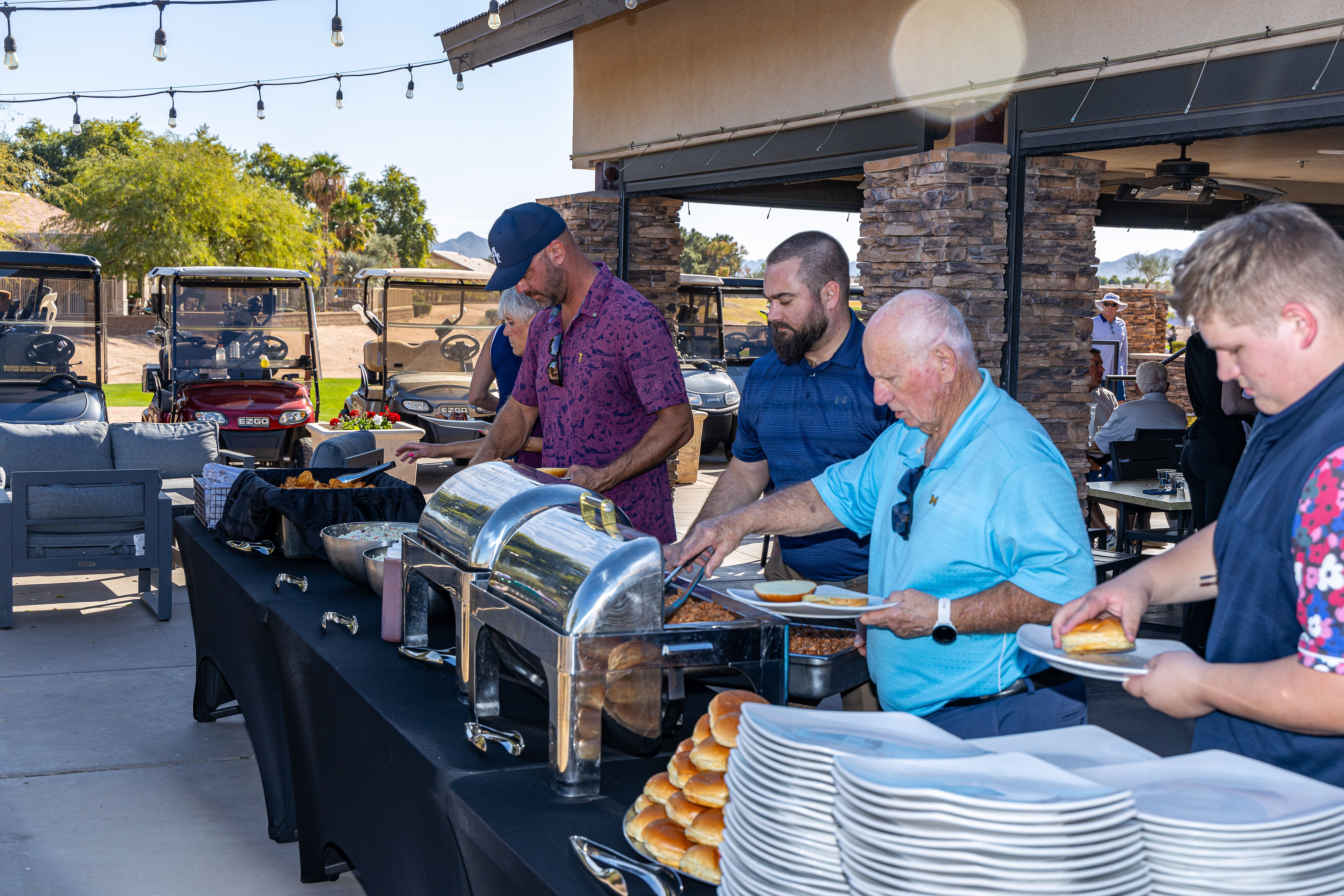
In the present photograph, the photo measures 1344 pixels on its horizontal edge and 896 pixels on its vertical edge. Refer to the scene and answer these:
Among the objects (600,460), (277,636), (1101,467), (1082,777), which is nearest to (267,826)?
(277,636)

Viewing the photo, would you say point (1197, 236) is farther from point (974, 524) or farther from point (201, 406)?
→ point (201, 406)

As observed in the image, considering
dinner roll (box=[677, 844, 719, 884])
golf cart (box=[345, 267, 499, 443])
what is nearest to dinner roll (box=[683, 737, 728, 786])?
dinner roll (box=[677, 844, 719, 884])

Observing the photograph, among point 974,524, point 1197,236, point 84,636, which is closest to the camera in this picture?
point 1197,236

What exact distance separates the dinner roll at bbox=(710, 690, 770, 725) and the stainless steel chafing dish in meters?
0.07

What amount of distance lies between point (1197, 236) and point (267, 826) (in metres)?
3.52

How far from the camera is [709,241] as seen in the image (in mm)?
79312

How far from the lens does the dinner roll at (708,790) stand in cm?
163

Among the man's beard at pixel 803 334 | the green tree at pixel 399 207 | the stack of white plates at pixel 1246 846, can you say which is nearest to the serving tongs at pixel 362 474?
the man's beard at pixel 803 334

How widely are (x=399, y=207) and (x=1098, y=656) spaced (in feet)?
201

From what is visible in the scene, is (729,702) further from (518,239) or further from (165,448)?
(165,448)

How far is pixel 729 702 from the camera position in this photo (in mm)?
1879

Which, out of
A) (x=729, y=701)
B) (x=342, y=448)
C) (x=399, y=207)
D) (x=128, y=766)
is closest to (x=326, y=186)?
(x=399, y=207)

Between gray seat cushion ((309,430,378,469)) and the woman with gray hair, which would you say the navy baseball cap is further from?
gray seat cushion ((309,430,378,469))

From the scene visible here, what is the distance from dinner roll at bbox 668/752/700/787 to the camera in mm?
1729
